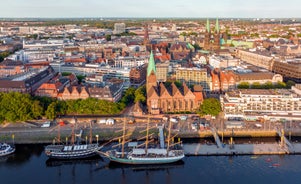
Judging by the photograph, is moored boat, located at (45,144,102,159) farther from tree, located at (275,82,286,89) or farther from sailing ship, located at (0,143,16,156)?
tree, located at (275,82,286,89)

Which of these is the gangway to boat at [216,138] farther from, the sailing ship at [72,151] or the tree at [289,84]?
the tree at [289,84]

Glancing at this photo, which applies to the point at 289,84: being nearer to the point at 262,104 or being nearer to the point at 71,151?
the point at 262,104

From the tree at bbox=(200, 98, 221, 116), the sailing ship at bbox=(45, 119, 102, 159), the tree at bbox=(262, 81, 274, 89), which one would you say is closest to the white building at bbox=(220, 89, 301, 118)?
the tree at bbox=(200, 98, 221, 116)

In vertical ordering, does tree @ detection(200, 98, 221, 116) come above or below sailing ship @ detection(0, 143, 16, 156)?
above

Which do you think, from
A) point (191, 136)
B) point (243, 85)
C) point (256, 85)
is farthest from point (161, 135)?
point (256, 85)

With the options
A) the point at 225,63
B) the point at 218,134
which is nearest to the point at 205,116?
the point at 218,134

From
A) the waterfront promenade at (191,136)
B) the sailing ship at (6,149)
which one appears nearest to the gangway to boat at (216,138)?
the waterfront promenade at (191,136)
